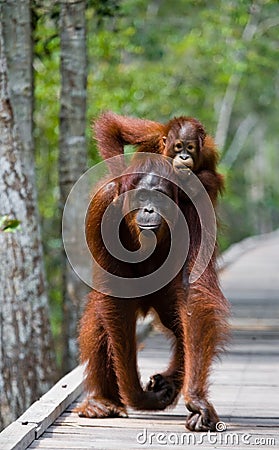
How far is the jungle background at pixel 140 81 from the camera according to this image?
6.25 m

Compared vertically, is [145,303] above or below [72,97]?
below

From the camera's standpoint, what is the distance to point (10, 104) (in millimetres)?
4902

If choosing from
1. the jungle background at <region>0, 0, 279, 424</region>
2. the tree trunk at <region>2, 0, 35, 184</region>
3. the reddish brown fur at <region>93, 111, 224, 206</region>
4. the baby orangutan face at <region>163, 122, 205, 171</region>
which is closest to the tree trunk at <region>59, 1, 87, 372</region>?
the jungle background at <region>0, 0, 279, 424</region>

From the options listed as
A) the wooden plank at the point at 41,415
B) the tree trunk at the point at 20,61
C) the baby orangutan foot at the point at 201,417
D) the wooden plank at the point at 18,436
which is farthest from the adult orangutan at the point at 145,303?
the tree trunk at the point at 20,61

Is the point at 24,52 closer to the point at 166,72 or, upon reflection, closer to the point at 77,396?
the point at 77,396

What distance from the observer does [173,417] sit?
391 centimetres

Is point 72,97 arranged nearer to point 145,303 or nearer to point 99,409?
point 145,303

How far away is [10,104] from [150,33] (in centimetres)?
813

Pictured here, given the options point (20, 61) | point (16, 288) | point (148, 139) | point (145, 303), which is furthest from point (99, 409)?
point (20, 61)

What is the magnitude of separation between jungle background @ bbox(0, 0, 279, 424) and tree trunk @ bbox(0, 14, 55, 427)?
0.11 metres

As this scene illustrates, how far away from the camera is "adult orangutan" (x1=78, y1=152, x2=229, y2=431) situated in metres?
3.51

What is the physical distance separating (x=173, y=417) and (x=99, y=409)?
301 mm

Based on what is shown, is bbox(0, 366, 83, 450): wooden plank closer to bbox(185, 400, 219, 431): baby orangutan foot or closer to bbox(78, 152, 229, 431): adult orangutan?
bbox(78, 152, 229, 431): adult orangutan

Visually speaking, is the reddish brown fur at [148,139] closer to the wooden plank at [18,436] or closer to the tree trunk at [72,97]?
the wooden plank at [18,436]
